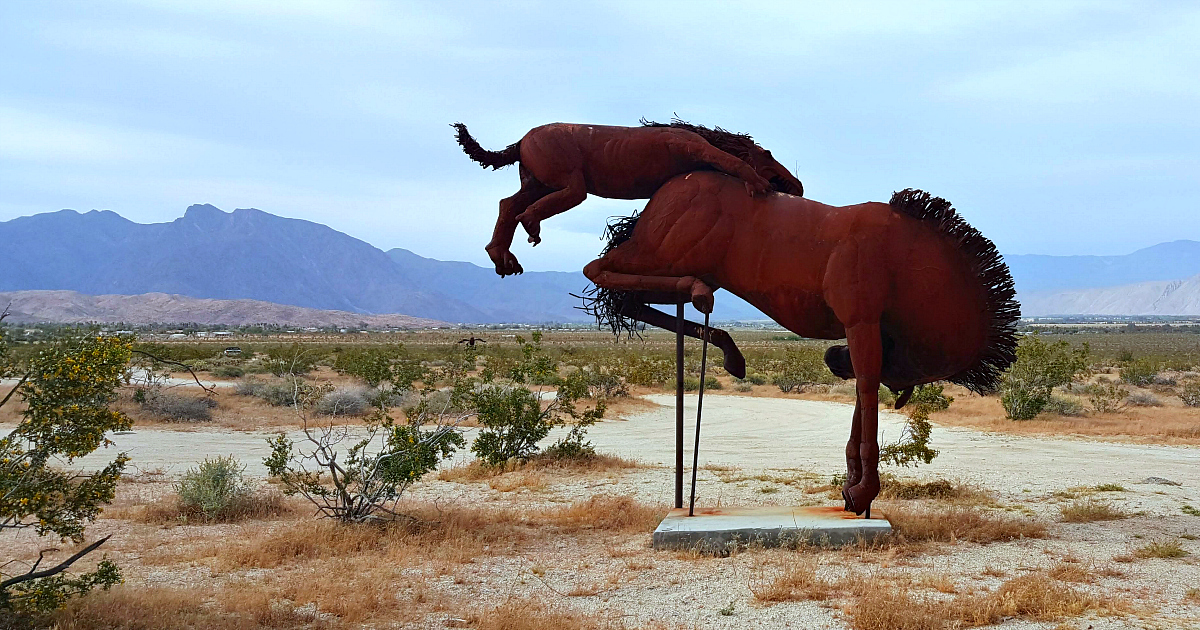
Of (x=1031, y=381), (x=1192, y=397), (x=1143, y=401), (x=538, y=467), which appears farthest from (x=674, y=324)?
(x=1192, y=397)

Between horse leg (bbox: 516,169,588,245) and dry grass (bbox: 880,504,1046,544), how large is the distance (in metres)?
4.42

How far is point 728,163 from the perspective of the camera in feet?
27.2

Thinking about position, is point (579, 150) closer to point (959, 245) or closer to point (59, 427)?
point (959, 245)

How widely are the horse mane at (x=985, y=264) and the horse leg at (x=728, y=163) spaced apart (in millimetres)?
1338

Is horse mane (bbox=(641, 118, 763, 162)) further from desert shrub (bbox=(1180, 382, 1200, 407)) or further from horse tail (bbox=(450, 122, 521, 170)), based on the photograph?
desert shrub (bbox=(1180, 382, 1200, 407))

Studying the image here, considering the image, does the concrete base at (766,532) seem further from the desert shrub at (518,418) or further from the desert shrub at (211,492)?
the desert shrub at (518,418)

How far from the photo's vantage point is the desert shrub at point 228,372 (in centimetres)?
3466

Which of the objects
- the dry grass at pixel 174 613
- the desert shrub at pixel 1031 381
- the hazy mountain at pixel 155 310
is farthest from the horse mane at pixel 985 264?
the hazy mountain at pixel 155 310

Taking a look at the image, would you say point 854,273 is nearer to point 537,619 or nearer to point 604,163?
point 604,163

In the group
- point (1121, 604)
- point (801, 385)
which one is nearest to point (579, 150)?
point (1121, 604)

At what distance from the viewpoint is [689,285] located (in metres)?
8.08

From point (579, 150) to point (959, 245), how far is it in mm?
3804

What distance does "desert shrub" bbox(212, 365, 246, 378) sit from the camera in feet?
114

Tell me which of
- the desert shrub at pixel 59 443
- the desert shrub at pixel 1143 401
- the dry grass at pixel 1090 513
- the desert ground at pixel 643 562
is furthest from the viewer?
the desert shrub at pixel 1143 401
